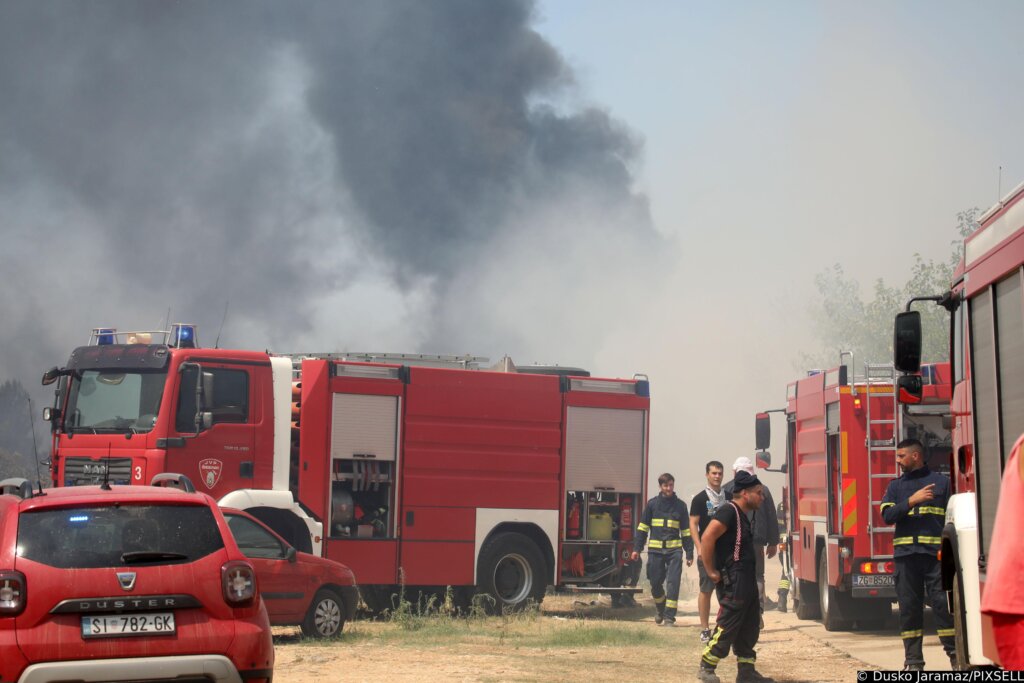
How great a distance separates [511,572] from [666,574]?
187 cm

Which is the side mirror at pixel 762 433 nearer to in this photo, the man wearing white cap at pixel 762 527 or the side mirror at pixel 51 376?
the man wearing white cap at pixel 762 527

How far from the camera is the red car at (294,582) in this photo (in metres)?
12.2

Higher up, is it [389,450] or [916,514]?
[389,450]

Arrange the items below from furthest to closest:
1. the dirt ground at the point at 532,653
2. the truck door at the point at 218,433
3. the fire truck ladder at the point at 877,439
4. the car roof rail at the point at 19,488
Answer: the truck door at the point at 218,433 → the fire truck ladder at the point at 877,439 → the dirt ground at the point at 532,653 → the car roof rail at the point at 19,488

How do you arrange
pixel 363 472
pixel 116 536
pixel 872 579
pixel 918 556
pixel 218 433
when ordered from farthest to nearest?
1. pixel 363 472
2. pixel 218 433
3. pixel 872 579
4. pixel 918 556
5. pixel 116 536

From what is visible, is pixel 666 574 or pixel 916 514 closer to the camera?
pixel 916 514

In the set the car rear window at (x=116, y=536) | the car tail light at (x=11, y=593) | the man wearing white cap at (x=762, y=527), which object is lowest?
the car tail light at (x=11, y=593)

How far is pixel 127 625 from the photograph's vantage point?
696cm

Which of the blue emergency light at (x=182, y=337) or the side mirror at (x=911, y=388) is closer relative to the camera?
the side mirror at (x=911, y=388)

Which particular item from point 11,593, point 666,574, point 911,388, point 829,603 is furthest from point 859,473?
point 11,593

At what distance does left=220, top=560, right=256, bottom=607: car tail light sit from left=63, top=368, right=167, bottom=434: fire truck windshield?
7.00 m

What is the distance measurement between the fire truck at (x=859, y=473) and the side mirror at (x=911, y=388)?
153 inches

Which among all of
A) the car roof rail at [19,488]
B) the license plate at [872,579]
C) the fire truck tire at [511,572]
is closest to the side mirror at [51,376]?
the fire truck tire at [511,572]

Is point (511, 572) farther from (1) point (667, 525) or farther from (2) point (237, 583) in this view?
(2) point (237, 583)
